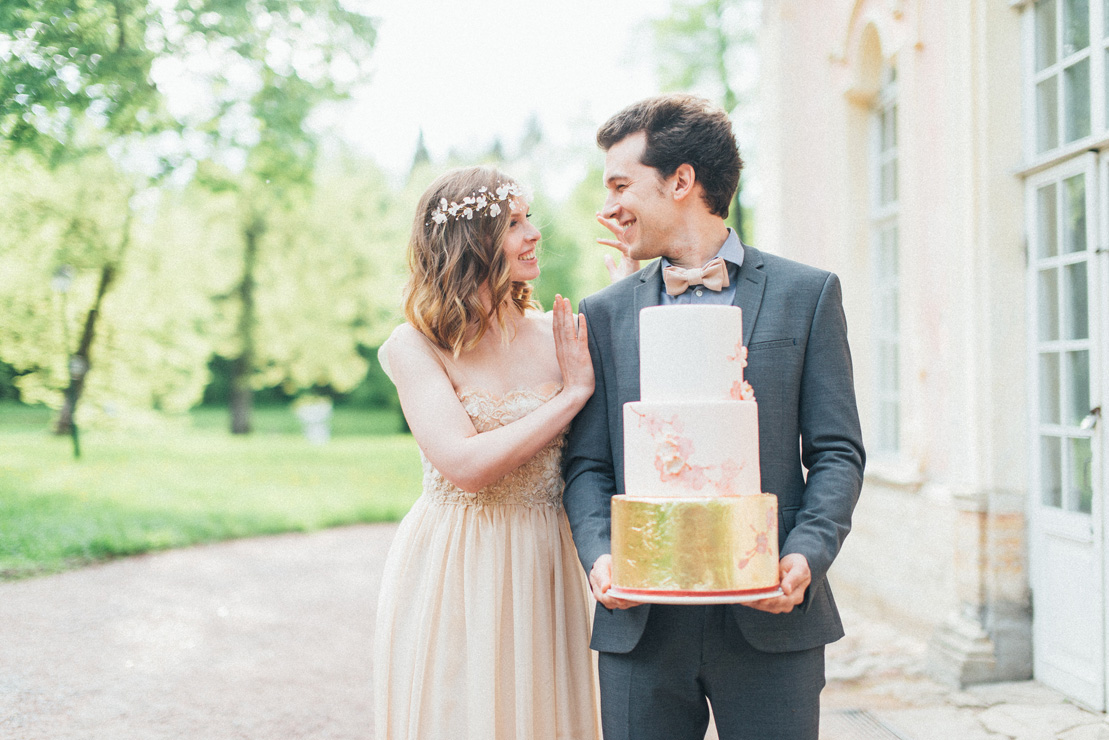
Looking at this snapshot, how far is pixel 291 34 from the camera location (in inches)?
342

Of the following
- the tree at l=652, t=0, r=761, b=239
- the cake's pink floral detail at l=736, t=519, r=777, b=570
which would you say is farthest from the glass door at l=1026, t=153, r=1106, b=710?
the tree at l=652, t=0, r=761, b=239

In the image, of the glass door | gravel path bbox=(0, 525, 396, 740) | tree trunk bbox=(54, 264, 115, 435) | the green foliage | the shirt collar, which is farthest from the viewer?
tree trunk bbox=(54, 264, 115, 435)

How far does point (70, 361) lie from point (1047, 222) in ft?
28.3

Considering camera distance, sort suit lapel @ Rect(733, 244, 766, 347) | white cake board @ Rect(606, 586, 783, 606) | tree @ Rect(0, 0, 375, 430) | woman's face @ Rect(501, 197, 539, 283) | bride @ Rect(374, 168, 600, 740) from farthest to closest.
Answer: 1. tree @ Rect(0, 0, 375, 430)
2. woman's face @ Rect(501, 197, 539, 283)
3. bride @ Rect(374, 168, 600, 740)
4. suit lapel @ Rect(733, 244, 766, 347)
5. white cake board @ Rect(606, 586, 783, 606)

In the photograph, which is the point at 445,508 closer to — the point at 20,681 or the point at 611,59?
the point at 20,681

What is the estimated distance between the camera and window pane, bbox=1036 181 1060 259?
4723 millimetres

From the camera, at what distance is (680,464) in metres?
1.78

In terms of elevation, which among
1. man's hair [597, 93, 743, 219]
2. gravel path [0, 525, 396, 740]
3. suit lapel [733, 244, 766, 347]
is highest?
man's hair [597, 93, 743, 219]

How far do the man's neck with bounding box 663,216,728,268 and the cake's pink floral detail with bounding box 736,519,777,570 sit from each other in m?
0.77

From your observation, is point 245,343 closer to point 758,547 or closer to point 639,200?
point 639,200

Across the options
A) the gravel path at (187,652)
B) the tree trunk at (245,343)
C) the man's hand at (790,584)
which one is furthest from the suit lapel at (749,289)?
the tree trunk at (245,343)

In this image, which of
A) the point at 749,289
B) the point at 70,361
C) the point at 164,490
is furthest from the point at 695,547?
the point at 164,490

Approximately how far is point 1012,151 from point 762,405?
3859 mm

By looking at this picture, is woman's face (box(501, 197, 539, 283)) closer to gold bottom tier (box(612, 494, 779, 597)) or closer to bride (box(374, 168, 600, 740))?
bride (box(374, 168, 600, 740))
